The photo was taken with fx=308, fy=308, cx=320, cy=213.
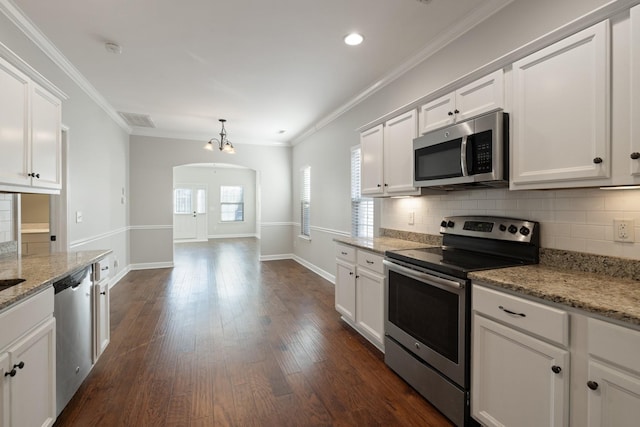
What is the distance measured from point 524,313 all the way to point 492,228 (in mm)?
906

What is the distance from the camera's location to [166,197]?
642 cm

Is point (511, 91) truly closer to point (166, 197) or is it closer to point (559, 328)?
point (559, 328)

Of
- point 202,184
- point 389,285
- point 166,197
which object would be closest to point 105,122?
point 166,197

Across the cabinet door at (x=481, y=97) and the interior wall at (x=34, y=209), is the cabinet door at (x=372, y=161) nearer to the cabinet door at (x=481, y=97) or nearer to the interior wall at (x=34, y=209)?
the cabinet door at (x=481, y=97)

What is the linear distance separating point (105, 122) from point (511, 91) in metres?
5.36

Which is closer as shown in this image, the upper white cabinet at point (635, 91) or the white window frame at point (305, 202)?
the upper white cabinet at point (635, 91)

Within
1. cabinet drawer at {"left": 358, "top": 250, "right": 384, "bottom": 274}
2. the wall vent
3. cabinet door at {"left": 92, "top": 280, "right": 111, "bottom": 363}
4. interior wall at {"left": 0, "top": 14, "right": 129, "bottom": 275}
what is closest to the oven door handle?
cabinet drawer at {"left": 358, "top": 250, "right": 384, "bottom": 274}

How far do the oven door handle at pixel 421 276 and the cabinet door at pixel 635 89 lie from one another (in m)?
0.96

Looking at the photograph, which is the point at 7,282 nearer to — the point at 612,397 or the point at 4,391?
the point at 4,391

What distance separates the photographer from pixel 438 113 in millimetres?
2432

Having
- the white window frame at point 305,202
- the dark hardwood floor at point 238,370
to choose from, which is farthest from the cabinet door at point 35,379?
the white window frame at point 305,202

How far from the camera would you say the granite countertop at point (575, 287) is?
3.85 ft

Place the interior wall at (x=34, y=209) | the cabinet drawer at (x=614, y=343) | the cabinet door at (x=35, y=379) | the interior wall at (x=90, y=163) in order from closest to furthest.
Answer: the cabinet drawer at (x=614, y=343) < the cabinet door at (x=35, y=379) < the interior wall at (x=90, y=163) < the interior wall at (x=34, y=209)

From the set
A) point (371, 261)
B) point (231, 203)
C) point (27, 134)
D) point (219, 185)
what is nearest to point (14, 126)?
point (27, 134)
